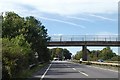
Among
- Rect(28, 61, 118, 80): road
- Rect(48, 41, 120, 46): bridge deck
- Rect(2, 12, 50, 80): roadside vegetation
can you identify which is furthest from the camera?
Rect(48, 41, 120, 46): bridge deck

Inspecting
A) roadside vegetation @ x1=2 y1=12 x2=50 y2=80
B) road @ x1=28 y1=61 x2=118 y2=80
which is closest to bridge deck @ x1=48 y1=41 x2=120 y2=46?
roadside vegetation @ x1=2 y1=12 x2=50 y2=80

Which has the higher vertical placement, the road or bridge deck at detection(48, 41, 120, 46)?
bridge deck at detection(48, 41, 120, 46)

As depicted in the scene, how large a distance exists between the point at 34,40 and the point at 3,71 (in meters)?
40.0

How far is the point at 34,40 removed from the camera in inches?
2382

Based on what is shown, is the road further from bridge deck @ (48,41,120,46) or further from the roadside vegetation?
bridge deck @ (48,41,120,46)

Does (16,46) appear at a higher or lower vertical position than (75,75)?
higher

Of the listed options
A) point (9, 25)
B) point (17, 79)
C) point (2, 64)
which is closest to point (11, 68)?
point (2, 64)

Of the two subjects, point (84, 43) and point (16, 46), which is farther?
point (84, 43)

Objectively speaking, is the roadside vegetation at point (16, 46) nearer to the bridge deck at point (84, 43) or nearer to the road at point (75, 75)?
the road at point (75, 75)

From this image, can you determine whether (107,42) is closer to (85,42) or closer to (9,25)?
(85,42)

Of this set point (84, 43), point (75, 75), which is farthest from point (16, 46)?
point (84, 43)

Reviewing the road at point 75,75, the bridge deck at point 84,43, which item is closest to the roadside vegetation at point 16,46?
the road at point 75,75

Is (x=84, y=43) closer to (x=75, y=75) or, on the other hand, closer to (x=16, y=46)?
(x=75, y=75)

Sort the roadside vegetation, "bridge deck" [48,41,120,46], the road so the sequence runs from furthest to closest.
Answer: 1. "bridge deck" [48,41,120,46]
2. the road
3. the roadside vegetation
